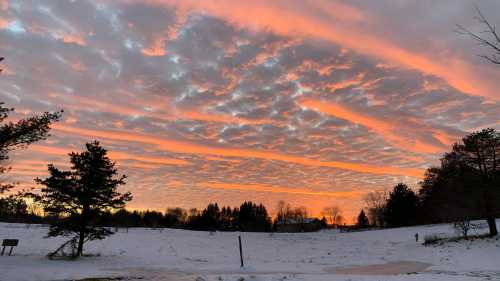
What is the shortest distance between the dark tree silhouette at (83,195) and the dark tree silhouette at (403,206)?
72415mm

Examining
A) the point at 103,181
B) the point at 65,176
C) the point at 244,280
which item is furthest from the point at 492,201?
the point at 65,176

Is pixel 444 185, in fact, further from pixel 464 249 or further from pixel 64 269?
pixel 64 269

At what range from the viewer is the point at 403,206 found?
84.1 metres

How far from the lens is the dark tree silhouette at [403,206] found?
83.4 meters

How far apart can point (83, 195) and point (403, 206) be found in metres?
75.2

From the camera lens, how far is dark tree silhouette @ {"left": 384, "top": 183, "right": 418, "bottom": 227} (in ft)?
274

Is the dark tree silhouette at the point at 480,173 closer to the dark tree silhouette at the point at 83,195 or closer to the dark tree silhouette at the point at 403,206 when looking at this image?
the dark tree silhouette at the point at 83,195

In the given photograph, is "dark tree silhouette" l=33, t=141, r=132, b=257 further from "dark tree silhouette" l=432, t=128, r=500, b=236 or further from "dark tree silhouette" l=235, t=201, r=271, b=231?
"dark tree silhouette" l=235, t=201, r=271, b=231

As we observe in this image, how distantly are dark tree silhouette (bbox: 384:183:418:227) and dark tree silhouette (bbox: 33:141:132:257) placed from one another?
72.4 metres

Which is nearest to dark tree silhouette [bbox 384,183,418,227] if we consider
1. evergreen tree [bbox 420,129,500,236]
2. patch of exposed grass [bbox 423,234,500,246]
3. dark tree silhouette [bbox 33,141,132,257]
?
patch of exposed grass [bbox 423,234,500,246]

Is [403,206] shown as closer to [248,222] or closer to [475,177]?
[475,177]

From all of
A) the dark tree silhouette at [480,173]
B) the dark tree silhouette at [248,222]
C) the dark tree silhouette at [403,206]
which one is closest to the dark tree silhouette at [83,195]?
the dark tree silhouette at [480,173]

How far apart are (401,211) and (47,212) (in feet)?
252

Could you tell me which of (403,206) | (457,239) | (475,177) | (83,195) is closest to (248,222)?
(403,206)
